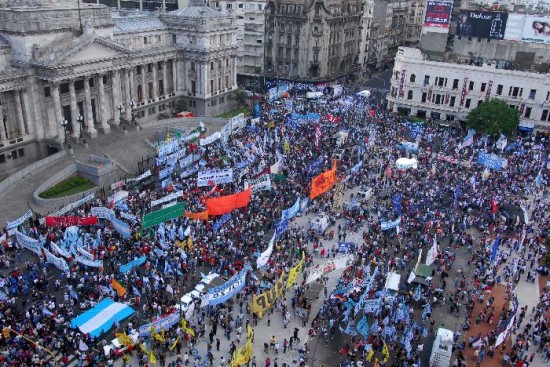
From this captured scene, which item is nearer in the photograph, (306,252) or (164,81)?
(306,252)

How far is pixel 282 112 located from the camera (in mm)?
76250

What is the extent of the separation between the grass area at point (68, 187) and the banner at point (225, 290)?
79.7 ft

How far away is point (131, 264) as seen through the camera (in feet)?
119

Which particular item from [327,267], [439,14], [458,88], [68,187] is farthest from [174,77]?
[327,267]

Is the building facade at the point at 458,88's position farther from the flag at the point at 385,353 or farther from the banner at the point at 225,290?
the flag at the point at 385,353

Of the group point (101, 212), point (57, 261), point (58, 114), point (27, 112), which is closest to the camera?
point (57, 261)

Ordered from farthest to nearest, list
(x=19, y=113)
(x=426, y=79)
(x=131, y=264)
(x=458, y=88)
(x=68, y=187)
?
1. (x=426, y=79)
2. (x=458, y=88)
3. (x=19, y=113)
4. (x=68, y=187)
5. (x=131, y=264)

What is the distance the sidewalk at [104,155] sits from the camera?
4759cm

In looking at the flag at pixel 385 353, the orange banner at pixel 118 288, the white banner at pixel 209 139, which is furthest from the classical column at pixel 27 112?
the flag at pixel 385 353

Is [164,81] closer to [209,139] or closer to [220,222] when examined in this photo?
[209,139]

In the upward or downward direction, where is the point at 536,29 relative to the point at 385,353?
upward

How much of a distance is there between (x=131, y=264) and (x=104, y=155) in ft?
82.1

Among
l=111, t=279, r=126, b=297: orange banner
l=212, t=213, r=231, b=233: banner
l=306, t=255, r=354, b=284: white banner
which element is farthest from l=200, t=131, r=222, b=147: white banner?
l=306, t=255, r=354, b=284: white banner

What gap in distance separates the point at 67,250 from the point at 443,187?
37.2 m
